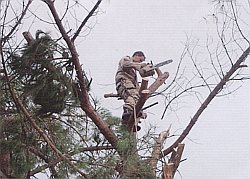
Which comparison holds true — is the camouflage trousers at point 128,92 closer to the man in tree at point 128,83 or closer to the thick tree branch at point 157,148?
the man in tree at point 128,83

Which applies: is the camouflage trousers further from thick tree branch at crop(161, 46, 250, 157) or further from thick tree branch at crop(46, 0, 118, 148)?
thick tree branch at crop(161, 46, 250, 157)

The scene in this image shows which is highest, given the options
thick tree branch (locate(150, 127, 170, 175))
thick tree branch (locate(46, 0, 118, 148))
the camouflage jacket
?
the camouflage jacket

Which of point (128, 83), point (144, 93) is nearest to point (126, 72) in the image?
point (128, 83)

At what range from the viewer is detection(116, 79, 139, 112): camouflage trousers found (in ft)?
4.99

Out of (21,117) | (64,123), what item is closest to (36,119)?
(21,117)

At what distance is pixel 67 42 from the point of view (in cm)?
128

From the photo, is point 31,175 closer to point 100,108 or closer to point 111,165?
point 111,165

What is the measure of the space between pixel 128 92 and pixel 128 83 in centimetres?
3

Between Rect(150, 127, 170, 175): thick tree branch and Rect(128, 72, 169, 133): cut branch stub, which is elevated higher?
Rect(128, 72, 169, 133): cut branch stub

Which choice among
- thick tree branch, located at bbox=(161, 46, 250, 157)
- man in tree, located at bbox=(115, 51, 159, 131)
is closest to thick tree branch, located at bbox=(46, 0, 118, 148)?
man in tree, located at bbox=(115, 51, 159, 131)

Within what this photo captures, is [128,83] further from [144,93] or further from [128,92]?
[144,93]

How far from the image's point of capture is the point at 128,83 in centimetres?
154

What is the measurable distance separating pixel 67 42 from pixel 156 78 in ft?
1.39

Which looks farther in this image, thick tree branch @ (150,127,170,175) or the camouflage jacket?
the camouflage jacket
